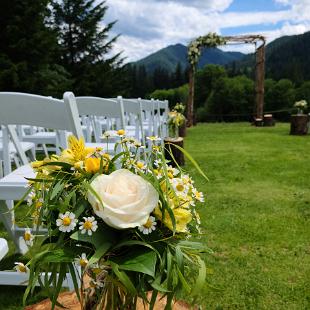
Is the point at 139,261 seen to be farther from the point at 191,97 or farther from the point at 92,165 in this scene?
the point at 191,97

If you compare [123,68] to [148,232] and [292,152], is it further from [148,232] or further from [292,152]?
[148,232]

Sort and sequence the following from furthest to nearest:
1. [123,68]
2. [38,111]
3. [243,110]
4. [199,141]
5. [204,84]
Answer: [204,84]
[243,110]
[123,68]
[199,141]
[38,111]

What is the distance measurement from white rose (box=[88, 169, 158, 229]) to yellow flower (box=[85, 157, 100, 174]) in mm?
62

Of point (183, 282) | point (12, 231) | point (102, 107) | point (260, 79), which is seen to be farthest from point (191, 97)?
point (183, 282)

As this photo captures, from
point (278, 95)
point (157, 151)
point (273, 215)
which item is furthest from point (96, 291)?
point (278, 95)

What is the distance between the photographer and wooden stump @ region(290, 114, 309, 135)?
952 cm

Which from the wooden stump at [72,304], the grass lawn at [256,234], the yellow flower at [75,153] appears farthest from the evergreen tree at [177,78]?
the yellow flower at [75,153]

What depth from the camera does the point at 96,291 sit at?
31.1 inches

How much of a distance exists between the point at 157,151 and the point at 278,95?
1250 inches

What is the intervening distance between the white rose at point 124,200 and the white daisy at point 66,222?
0.04 m

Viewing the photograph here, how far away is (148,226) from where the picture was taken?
0.70 m

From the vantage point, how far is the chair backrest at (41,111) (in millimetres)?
1462

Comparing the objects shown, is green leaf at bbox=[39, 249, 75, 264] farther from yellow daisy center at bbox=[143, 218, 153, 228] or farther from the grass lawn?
the grass lawn

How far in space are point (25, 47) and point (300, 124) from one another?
10270 millimetres
